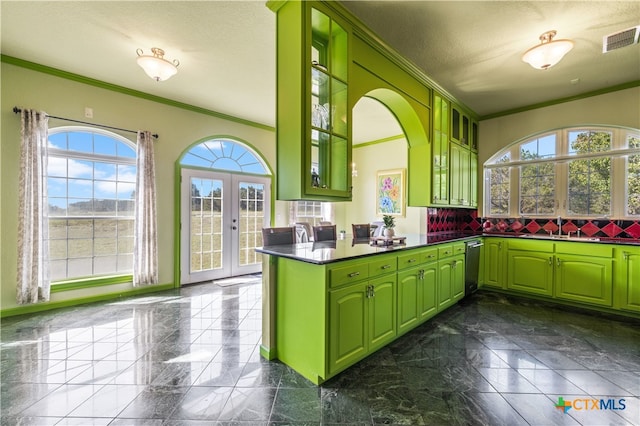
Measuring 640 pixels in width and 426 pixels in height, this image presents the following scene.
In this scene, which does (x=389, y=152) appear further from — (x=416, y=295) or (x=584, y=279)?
(x=416, y=295)

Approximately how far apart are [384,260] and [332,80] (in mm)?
1651

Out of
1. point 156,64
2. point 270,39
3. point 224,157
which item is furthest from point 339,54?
point 224,157

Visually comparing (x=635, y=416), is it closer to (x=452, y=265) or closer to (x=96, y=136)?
(x=452, y=265)

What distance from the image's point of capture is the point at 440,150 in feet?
12.8

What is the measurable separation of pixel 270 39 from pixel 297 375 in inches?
122

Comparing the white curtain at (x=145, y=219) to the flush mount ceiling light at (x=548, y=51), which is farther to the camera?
the white curtain at (x=145, y=219)

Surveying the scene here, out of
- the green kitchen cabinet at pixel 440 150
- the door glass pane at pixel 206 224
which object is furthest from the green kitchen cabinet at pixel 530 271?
the door glass pane at pixel 206 224

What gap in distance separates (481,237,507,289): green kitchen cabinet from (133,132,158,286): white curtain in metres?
5.08

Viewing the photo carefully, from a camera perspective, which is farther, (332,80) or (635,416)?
(332,80)

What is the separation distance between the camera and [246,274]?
5.24 metres

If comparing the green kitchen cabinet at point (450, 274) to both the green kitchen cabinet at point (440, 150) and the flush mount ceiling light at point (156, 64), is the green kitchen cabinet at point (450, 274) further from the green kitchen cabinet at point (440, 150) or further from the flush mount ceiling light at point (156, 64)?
the flush mount ceiling light at point (156, 64)

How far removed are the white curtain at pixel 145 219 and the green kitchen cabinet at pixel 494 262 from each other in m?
5.08

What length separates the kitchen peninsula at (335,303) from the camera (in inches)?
74.2

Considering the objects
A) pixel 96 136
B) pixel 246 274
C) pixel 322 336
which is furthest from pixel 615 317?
pixel 96 136
